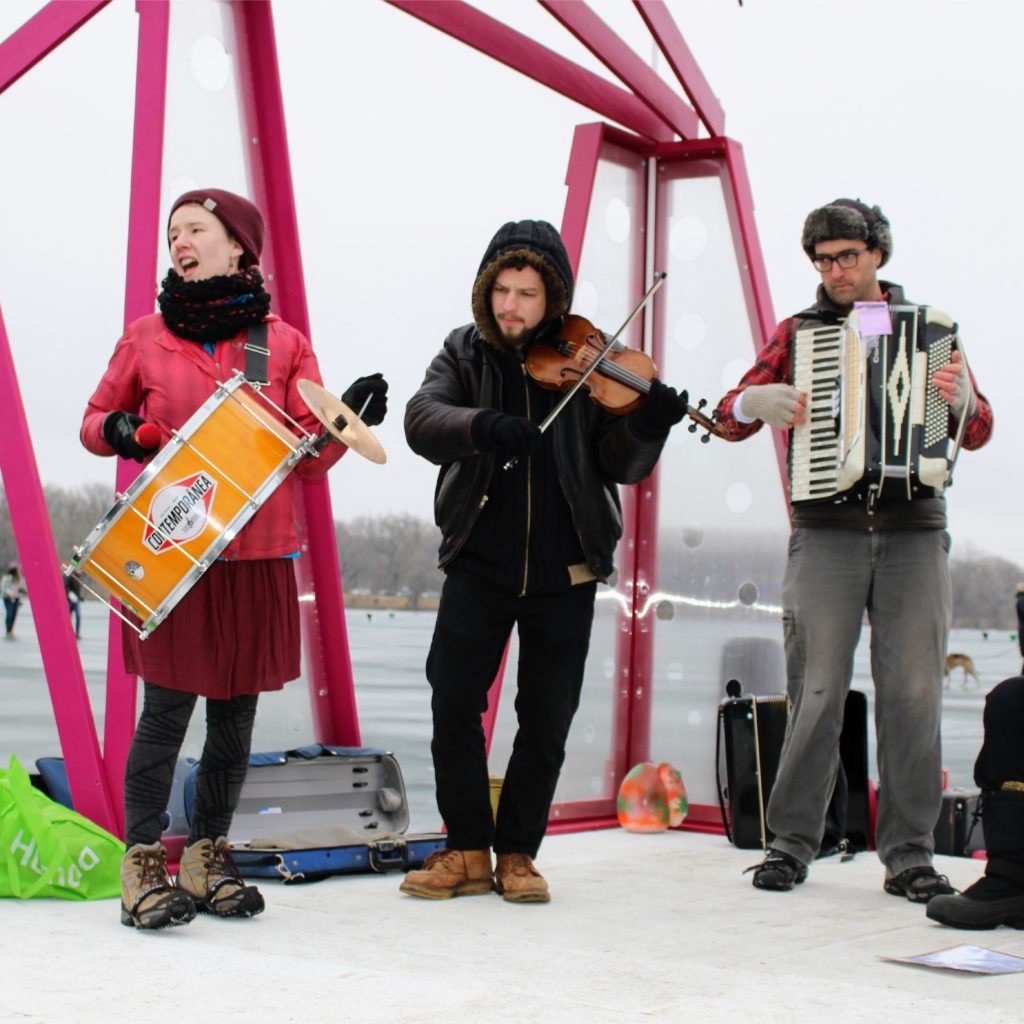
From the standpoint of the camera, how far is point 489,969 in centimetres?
246

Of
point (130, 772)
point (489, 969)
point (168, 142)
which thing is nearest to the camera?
point (489, 969)

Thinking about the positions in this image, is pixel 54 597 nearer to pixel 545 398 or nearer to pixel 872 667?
pixel 545 398

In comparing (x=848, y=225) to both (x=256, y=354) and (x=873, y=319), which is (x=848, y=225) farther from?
(x=256, y=354)

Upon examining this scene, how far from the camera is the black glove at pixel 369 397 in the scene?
2875mm

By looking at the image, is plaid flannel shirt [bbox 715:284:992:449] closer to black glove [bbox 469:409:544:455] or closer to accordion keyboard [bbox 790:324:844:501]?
accordion keyboard [bbox 790:324:844:501]

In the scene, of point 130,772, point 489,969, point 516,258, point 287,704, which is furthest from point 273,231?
point 489,969

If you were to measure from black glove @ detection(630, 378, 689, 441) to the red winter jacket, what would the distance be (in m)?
0.66

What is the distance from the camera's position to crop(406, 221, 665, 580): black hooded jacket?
10.6 ft

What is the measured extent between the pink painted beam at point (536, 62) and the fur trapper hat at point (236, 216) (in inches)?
47.4

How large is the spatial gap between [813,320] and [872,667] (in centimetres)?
87

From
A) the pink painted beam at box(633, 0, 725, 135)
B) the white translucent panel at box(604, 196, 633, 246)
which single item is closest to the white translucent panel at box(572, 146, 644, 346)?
the white translucent panel at box(604, 196, 633, 246)

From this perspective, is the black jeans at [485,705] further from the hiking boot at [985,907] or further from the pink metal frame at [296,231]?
the hiking boot at [985,907]

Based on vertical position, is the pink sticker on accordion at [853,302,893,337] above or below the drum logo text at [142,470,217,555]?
above

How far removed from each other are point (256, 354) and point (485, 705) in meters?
0.97
